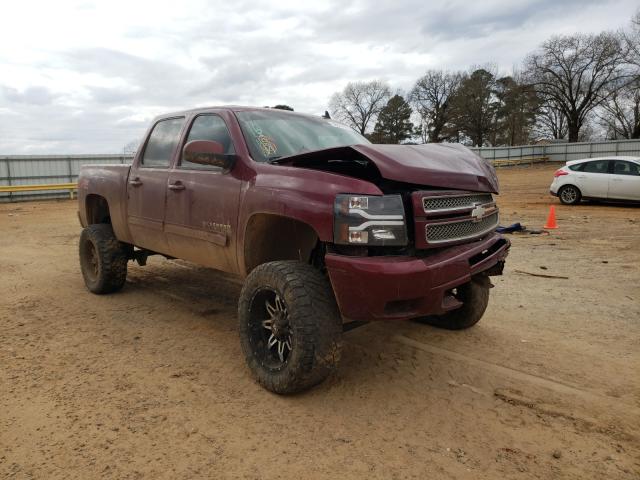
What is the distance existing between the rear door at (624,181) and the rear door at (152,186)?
1350 centimetres

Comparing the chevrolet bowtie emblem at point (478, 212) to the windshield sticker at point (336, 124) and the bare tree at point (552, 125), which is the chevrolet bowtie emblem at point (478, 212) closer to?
the windshield sticker at point (336, 124)

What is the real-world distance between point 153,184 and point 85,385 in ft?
6.39

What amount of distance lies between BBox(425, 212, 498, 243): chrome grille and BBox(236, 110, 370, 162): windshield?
4.37ft

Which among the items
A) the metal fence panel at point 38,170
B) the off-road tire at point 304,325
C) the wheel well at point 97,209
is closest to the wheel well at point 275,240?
the off-road tire at point 304,325

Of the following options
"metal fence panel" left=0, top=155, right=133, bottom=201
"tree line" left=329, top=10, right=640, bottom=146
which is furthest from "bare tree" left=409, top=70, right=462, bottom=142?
"metal fence panel" left=0, top=155, right=133, bottom=201

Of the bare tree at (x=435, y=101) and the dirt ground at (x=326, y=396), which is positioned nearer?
the dirt ground at (x=326, y=396)

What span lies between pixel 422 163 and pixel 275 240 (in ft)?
4.09

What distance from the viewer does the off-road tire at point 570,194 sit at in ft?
48.6

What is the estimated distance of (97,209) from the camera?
5859 millimetres

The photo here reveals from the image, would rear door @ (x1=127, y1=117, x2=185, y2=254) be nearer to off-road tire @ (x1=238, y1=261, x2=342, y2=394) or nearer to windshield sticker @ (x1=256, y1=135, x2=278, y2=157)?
windshield sticker @ (x1=256, y1=135, x2=278, y2=157)

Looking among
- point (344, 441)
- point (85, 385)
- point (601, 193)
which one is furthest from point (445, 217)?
point (601, 193)

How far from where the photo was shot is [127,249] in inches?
221

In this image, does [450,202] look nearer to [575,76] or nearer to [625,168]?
[625,168]

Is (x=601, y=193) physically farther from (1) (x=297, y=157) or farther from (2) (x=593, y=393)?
(1) (x=297, y=157)
